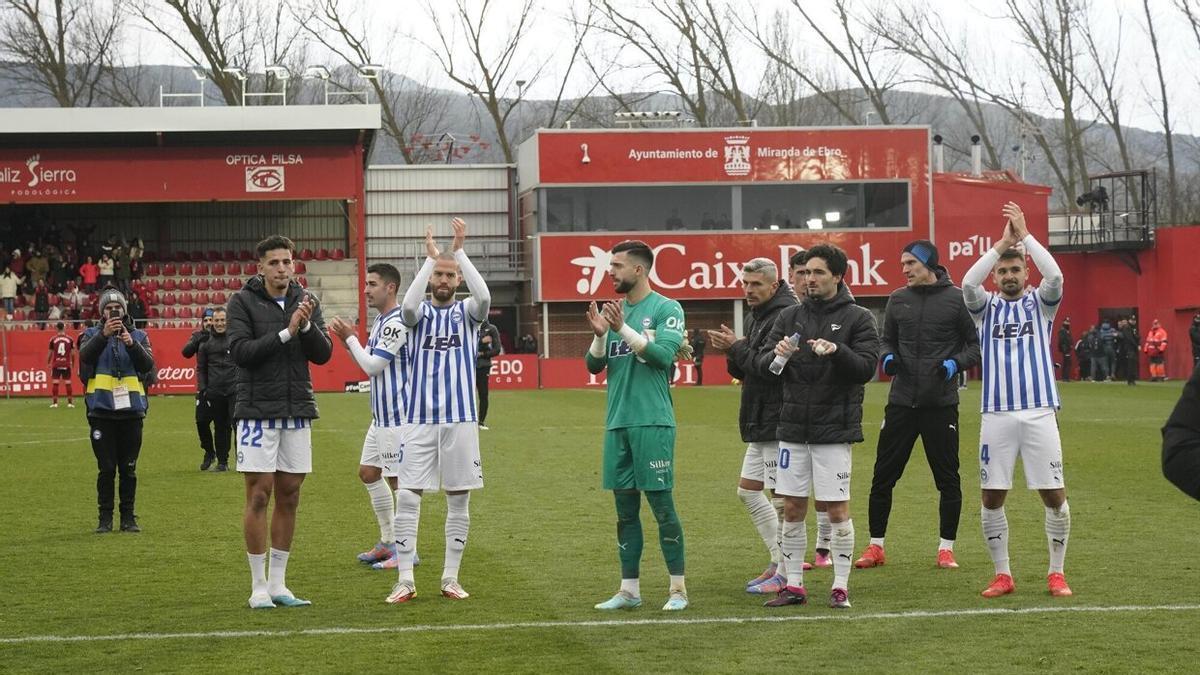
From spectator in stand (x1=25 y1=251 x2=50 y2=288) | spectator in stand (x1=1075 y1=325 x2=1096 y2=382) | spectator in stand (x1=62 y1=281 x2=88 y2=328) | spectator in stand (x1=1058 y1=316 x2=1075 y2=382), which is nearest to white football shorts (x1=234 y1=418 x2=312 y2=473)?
spectator in stand (x1=62 y1=281 x2=88 y2=328)

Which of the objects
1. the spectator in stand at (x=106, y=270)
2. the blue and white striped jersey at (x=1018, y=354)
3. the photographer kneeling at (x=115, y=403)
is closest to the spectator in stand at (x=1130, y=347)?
the spectator in stand at (x=106, y=270)

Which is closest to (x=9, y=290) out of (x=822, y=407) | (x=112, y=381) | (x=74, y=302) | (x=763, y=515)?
(x=74, y=302)

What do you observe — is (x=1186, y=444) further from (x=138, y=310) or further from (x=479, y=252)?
(x=479, y=252)

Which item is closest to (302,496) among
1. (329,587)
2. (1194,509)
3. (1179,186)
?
(329,587)

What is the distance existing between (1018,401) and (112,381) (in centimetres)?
751

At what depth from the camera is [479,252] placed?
5172 cm

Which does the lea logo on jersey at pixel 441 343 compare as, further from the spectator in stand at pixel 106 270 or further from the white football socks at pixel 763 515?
the spectator in stand at pixel 106 270

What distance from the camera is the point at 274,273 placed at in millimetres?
9336

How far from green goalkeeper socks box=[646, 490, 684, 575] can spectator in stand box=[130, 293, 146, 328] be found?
34022 millimetres

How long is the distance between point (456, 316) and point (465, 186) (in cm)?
4353

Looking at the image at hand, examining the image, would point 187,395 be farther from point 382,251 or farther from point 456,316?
point 456,316

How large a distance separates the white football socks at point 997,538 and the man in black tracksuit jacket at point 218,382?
10.6m

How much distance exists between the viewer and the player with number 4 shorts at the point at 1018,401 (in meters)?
9.28

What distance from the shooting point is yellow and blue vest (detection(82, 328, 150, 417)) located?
42.6 ft
